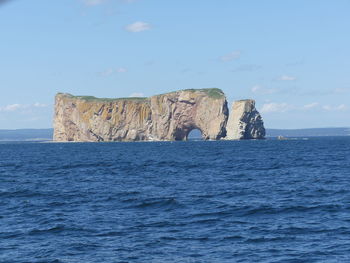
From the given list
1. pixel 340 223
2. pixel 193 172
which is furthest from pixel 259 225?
pixel 193 172

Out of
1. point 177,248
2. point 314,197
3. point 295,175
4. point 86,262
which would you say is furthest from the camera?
point 295,175

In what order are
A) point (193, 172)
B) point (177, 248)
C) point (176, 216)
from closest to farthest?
point (177, 248) < point (176, 216) < point (193, 172)

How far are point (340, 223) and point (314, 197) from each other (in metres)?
9.68

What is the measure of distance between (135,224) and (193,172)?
32694 millimetres

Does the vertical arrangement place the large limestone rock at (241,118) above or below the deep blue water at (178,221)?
above

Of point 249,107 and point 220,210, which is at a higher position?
point 249,107

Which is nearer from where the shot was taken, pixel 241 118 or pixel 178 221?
pixel 178 221

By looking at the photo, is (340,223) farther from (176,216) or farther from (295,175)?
(295,175)

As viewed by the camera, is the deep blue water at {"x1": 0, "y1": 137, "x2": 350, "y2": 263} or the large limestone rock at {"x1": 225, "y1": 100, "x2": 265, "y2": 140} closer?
the deep blue water at {"x1": 0, "y1": 137, "x2": 350, "y2": 263}

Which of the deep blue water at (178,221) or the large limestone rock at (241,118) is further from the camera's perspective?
the large limestone rock at (241,118)

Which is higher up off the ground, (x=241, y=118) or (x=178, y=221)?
(x=241, y=118)

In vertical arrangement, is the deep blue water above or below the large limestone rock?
below

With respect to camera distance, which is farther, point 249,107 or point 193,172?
point 249,107

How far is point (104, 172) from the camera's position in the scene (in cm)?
6444
